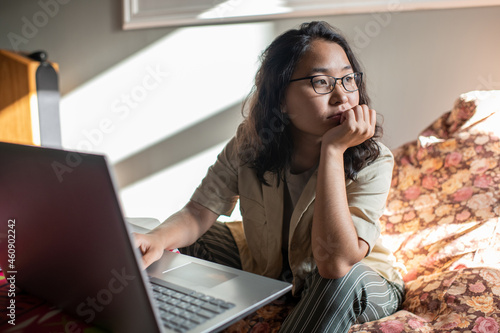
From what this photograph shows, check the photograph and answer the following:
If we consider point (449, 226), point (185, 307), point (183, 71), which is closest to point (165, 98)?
point (183, 71)

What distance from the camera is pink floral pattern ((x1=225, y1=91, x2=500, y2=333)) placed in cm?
108

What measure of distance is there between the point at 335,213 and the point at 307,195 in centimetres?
21

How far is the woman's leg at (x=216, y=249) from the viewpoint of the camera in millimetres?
1331

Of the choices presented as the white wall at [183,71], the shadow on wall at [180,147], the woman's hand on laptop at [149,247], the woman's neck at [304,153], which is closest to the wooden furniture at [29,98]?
the white wall at [183,71]

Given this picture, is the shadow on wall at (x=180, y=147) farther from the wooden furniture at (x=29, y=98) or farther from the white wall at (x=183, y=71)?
the wooden furniture at (x=29, y=98)

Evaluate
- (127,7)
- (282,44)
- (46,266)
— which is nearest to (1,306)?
(46,266)

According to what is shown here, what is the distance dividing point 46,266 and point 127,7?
2.09m

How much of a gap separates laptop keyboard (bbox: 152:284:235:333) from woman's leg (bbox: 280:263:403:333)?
32cm

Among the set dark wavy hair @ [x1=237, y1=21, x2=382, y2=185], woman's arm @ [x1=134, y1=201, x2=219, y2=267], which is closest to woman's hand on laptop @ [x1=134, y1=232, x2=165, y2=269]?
woman's arm @ [x1=134, y1=201, x2=219, y2=267]

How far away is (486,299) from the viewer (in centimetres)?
110

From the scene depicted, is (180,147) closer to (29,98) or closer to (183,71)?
(183,71)

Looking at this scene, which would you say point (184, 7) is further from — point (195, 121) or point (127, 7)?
point (195, 121)

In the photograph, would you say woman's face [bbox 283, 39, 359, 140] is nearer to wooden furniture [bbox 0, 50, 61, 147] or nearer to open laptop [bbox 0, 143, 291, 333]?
open laptop [bbox 0, 143, 291, 333]

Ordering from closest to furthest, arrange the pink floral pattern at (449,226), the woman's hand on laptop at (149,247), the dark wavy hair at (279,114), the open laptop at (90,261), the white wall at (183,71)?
the open laptop at (90,261), the woman's hand on laptop at (149,247), the pink floral pattern at (449,226), the dark wavy hair at (279,114), the white wall at (183,71)
